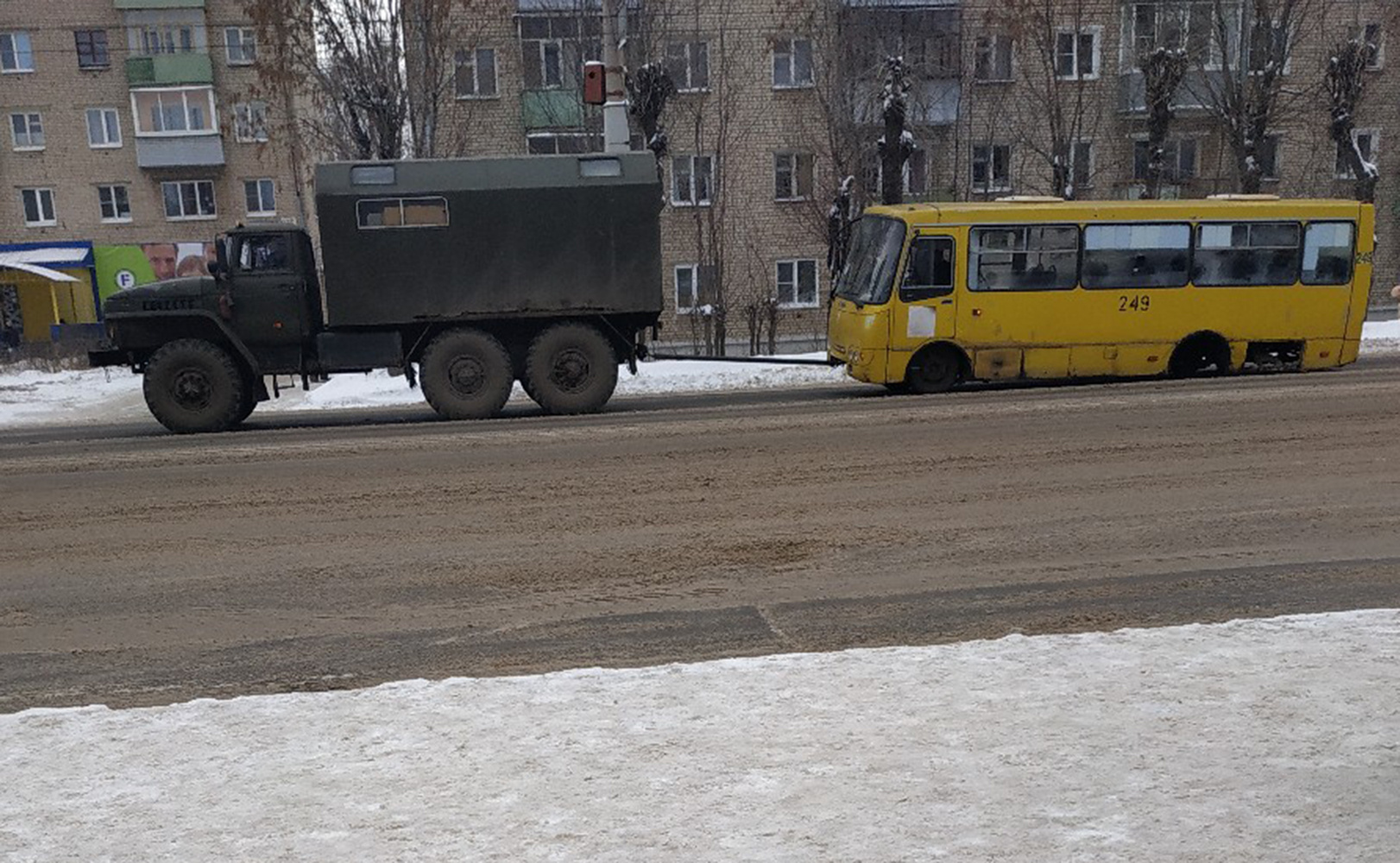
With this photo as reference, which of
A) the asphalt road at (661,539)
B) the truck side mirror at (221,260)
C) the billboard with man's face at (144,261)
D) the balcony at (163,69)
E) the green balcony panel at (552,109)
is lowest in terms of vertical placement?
the asphalt road at (661,539)

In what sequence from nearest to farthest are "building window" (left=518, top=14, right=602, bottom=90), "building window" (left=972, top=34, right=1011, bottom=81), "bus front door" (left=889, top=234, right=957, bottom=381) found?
"bus front door" (left=889, top=234, right=957, bottom=381), "building window" (left=518, top=14, right=602, bottom=90), "building window" (left=972, top=34, right=1011, bottom=81)

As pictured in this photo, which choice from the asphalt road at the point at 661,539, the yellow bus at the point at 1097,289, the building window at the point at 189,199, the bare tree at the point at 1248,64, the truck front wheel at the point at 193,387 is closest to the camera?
the asphalt road at the point at 661,539

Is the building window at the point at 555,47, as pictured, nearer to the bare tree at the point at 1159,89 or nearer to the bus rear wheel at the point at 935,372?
the bare tree at the point at 1159,89

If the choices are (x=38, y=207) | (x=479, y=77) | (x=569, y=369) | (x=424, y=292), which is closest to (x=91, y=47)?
(x=38, y=207)

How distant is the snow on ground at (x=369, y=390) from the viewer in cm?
1873

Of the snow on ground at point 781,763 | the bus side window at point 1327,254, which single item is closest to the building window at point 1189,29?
the bus side window at point 1327,254

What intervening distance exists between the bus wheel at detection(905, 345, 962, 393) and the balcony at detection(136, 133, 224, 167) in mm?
31601

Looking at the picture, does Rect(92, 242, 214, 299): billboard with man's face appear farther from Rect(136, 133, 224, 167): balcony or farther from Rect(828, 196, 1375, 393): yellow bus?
Rect(828, 196, 1375, 393): yellow bus

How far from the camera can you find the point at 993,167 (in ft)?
115

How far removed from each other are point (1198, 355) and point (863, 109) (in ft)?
51.3

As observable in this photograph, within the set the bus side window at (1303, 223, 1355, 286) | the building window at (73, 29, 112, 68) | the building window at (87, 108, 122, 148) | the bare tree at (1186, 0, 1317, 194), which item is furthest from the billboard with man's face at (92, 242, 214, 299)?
the bus side window at (1303, 223, 1355, 286)

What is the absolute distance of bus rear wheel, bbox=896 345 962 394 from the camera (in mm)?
16500

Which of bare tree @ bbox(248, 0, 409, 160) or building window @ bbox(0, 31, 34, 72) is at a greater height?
building window @ bbox(0, 31, 34, 72)

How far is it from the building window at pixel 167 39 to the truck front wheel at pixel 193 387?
1159 inches
